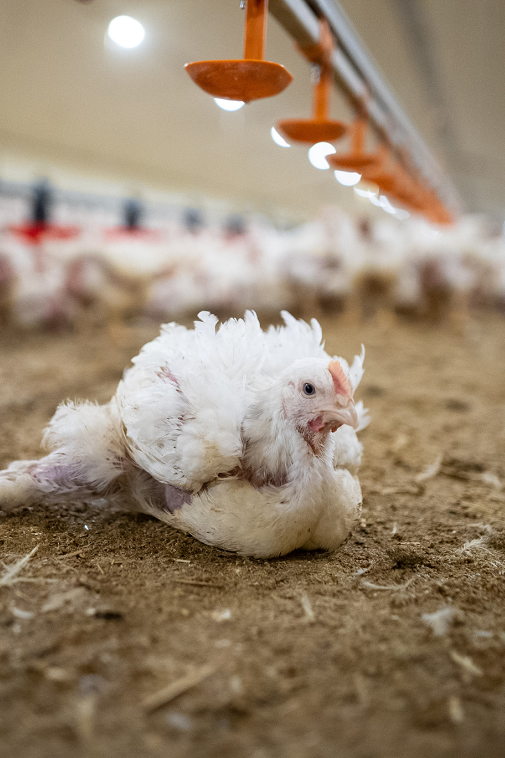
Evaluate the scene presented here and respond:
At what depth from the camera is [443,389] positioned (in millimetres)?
3553

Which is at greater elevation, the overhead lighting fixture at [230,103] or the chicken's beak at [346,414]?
the overhead lighting fixture at [230,103]

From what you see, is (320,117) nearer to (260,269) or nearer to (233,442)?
(233,442)

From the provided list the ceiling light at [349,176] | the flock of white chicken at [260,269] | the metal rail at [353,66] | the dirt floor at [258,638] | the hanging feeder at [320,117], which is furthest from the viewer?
the flock of white chicken at [260,269]

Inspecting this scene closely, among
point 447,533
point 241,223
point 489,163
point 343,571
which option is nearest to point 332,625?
point 343,571

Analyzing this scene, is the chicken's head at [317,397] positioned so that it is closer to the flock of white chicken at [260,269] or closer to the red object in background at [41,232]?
the flock of white chicken at [260,269]

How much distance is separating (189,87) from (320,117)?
2440mm

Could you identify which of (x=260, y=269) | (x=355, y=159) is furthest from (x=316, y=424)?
(x=260, y=269)

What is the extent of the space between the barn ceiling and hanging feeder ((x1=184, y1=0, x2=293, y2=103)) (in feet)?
1.67

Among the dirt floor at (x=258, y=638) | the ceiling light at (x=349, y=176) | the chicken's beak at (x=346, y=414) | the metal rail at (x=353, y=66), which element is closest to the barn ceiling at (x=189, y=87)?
the metal rail at (x=353, y=66)

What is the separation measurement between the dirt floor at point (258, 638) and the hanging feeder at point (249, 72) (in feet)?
4.01

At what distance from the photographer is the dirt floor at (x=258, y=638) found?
2.75 feet

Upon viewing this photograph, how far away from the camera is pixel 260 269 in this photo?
18.8ft

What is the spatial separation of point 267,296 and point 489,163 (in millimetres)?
5356

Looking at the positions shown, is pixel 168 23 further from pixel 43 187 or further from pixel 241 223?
pixel 241 223
